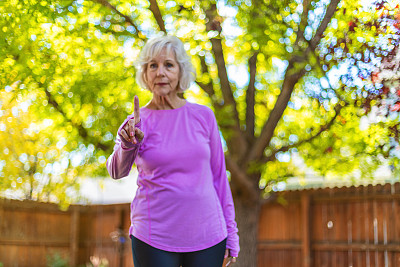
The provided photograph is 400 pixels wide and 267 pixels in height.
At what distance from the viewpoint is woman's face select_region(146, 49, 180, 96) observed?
2004 millimetres

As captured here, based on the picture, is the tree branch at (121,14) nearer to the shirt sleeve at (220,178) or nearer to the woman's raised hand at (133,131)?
the shirt sleeve at (220,178)

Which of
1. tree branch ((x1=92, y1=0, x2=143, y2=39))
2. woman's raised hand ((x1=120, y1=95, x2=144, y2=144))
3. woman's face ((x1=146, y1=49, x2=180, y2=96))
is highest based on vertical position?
tree branch ((x1=92, y1=0, x2=143, y2=39))

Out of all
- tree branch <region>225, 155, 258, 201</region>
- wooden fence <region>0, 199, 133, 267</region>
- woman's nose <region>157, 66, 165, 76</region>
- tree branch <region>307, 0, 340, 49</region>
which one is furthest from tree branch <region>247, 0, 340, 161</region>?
wooden fence <region>0, 199, 133, 267</region>

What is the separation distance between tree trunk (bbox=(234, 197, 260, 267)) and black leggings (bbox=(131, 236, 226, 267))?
4.34 metres

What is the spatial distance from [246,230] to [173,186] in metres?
4.57

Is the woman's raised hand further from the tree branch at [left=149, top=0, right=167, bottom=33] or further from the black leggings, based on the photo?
the tree branch at [left=149, top=0, right=167, bottom=33]

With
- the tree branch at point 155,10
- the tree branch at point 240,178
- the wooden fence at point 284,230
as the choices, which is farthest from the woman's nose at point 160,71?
the wooden fence at point 284,230

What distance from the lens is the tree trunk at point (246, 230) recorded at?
621 centimetres

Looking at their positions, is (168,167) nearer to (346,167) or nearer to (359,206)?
(346,167)

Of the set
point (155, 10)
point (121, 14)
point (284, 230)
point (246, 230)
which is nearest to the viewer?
point (155, 10)

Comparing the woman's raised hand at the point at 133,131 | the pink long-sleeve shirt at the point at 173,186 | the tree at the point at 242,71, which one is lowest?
the pink long-sleeve shirt at the point at 173,186

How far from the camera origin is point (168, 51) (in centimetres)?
203

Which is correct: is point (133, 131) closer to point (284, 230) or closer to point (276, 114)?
point (276, 114)

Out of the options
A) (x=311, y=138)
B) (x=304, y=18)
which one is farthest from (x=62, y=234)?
(x=304, y=18)
